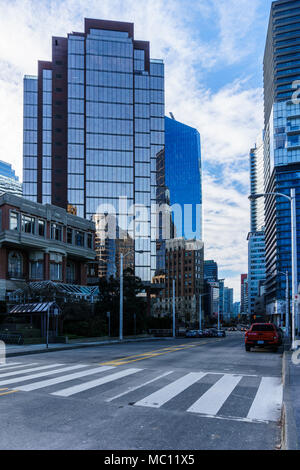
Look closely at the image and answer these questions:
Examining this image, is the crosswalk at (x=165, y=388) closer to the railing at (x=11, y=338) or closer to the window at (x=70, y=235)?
the railing at (x=11, y=338)

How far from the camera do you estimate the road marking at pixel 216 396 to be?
8922 millimetres

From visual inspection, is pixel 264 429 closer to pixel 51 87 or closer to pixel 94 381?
pixel 94 381

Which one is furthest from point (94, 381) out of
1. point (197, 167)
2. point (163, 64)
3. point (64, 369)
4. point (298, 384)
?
point (197, 167)

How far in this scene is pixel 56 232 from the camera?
57.3 metres

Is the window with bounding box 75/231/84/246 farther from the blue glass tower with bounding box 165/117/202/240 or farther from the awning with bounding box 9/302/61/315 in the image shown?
the blue glass tower with bounding box 165/117/202/240

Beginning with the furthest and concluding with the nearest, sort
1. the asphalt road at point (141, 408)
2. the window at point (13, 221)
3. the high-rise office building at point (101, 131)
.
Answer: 1. the high-rise office building at point (101, 131)
2. the window at point (13, 221)
3. the asphalt road at point (141, 408)

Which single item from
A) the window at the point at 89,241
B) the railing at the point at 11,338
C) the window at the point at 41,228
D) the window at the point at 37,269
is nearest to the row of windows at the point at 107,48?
the window at the point at 89,241

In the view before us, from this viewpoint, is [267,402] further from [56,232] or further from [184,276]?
[184,276]

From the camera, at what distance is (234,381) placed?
41.7ft

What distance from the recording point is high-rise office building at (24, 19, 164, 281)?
93125mm

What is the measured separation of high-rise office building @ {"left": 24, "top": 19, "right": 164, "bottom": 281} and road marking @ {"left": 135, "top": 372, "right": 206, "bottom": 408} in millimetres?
77207

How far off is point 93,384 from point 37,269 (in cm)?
4411

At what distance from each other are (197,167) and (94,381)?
187m

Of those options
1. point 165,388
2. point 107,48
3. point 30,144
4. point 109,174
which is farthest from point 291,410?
point 107,48
